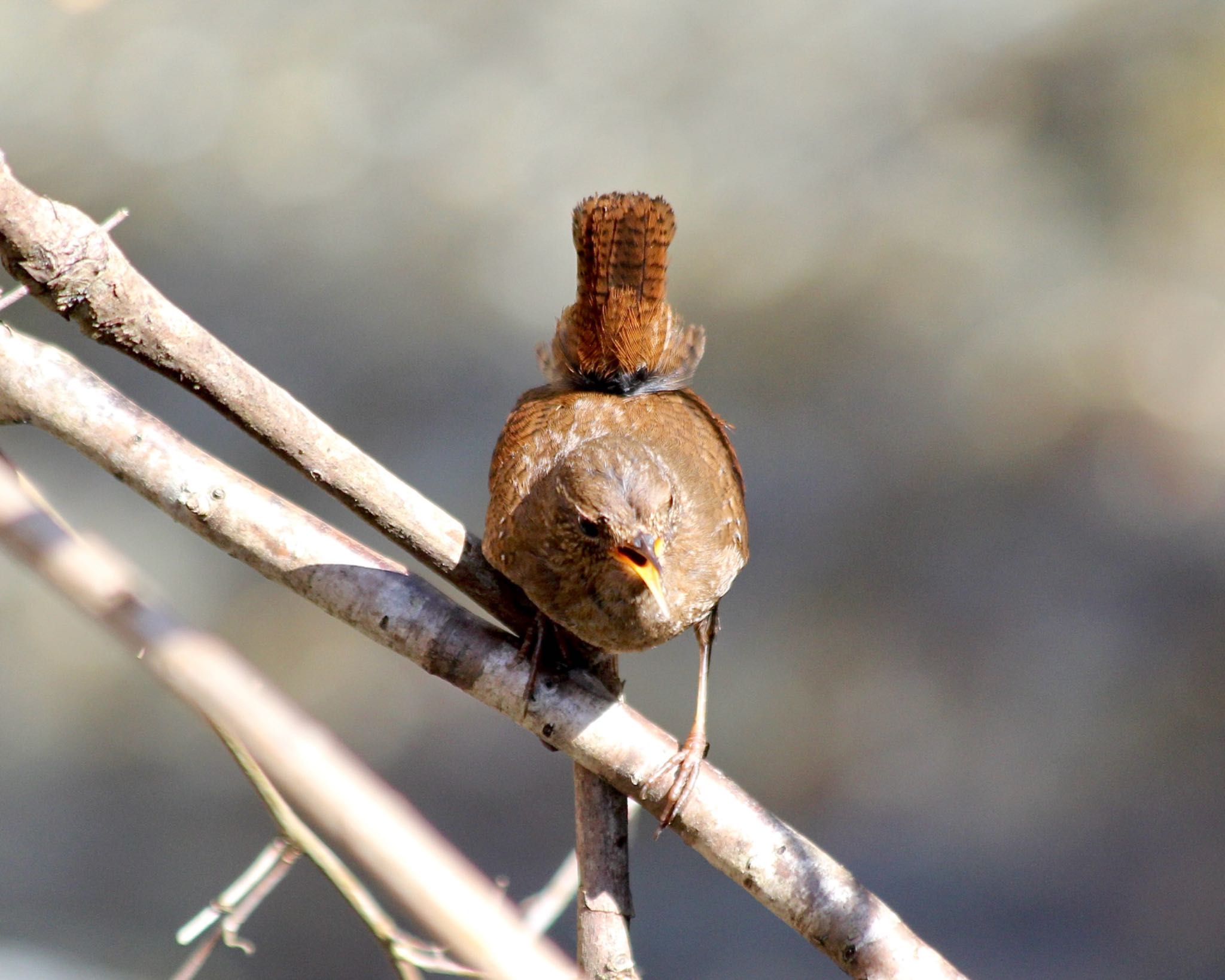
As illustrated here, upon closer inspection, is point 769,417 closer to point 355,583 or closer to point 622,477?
point 622,477

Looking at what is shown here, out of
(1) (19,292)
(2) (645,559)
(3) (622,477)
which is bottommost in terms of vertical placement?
(1) (19,292)

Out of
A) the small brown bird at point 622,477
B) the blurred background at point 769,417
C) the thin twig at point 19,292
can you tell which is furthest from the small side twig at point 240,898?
the blurred background at point 769,417

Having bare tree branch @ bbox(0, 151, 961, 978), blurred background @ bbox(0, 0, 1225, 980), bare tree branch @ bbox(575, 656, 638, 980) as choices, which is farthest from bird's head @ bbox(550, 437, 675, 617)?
blurred background @ bbox(0, 0, 1225, 980)

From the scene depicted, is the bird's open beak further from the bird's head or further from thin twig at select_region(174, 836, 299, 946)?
thin twig at select_region(174, 836, 299, 946)

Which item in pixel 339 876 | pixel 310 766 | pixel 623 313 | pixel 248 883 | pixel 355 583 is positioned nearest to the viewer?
pixel 310 766

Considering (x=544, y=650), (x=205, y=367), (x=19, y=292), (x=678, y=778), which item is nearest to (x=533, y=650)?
(x=544, y=650)

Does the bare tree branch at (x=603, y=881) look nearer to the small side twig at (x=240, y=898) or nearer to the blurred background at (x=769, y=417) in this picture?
the small side twig at (x=240, y=898)

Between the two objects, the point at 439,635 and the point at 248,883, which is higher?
the point at 439,635
